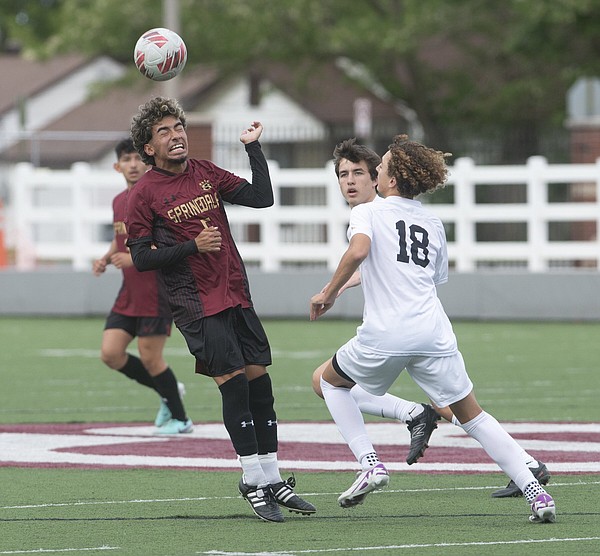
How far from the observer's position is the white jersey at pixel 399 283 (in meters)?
7.15

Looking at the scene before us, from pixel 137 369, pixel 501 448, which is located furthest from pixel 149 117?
pixel 137 369

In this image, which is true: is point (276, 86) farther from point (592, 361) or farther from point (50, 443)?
point (50, 443)

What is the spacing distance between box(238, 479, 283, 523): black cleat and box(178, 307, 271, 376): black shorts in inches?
22.4

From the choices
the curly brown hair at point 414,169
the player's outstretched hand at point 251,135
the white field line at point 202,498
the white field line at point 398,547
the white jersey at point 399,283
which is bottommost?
the white field line at point 202,498

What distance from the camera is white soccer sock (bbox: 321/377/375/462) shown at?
754 cm

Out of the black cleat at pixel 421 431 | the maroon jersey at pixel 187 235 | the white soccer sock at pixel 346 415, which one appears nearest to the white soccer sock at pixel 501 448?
the white soccer sock at pixel 346 415

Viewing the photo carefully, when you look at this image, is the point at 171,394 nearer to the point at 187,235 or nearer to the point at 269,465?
the point at 269,465

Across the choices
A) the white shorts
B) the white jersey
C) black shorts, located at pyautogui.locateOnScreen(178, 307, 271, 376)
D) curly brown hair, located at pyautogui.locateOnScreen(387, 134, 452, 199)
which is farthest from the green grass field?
curly brown hair, located at pyautogui.locateOnScreen(387, 134, 452, 199)

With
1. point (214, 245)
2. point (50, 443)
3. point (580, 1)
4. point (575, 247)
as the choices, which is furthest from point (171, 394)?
point (580, 1)

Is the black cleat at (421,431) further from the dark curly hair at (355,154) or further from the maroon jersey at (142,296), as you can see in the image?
the maroon jersey at (142,296)

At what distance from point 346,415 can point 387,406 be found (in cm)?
83

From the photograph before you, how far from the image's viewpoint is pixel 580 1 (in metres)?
29.0

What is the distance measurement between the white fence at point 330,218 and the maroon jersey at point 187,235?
1416 centimetres

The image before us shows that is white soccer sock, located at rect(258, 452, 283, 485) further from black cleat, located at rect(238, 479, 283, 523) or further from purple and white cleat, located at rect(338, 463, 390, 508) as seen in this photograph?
purple and white cleat, located at rect(338, 463, 390, 508)
